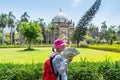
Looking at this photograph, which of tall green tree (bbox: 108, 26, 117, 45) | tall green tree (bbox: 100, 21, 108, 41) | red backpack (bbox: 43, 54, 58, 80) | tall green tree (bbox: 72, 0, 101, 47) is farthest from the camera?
tall green tree (bbox: 100, 21, 108, 41)

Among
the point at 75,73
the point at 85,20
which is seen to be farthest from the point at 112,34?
the point at 85,20

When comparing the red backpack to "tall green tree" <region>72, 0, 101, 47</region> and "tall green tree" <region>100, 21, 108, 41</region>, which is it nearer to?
"tall green tree" <region>72, 0, 101, 47</region>

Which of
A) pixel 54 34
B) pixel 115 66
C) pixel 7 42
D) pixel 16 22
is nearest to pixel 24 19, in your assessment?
pixel 16 22

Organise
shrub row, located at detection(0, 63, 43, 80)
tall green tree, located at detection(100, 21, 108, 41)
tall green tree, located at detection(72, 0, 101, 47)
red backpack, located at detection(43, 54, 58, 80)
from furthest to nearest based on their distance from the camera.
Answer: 1. tall green tree, located at detection(100, 21, 108, 41)
2. shrub row, located at detection(0, 63, 43, 80)
3. red backpack, located at detection(43, 54, 58, 80)
4. tall green tree, located at detection(72, 0, 101, 47)

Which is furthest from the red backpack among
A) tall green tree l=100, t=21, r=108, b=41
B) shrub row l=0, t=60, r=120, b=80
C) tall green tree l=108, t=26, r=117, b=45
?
tall green tree l=100, t=21, r=108, b=41

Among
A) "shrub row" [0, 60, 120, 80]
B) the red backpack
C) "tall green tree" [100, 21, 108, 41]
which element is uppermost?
"tall green tree" [100, 21, 108, 41]

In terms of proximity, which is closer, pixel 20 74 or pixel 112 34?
pixel 20 74

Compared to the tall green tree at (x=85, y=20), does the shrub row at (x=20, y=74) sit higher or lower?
lower

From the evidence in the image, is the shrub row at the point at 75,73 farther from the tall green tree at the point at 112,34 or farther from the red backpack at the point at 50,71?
the tall green tree at the point at 112,34

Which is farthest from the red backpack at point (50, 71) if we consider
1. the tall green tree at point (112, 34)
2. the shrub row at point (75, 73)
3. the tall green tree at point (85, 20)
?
the tall green tree at point (112, 34)

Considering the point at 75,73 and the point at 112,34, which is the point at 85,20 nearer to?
the point at 75,73

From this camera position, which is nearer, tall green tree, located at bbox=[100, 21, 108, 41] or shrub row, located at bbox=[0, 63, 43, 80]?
shrub row, located at bbox=[0, 63, 43, 80]

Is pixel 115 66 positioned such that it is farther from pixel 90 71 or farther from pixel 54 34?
pixel 54 34

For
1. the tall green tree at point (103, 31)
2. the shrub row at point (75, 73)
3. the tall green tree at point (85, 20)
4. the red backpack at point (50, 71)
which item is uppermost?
the tall green tree at point (103, 31)
